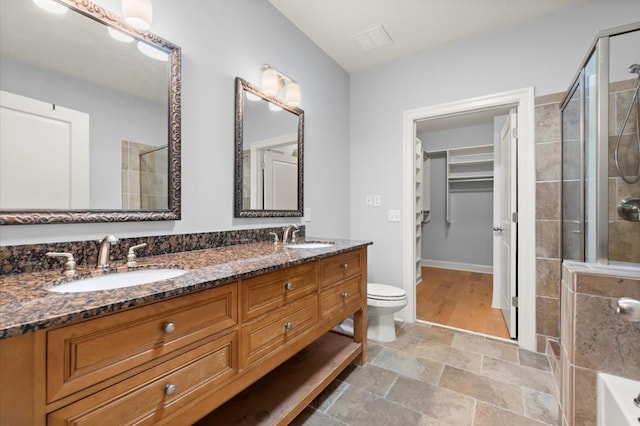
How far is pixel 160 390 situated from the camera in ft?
2.67

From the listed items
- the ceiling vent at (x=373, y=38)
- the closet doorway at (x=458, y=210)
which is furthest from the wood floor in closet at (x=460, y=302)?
the ceiling vent at (x=373, y=38)

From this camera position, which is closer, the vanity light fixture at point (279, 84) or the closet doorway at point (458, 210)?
the vanity light fixture at point (279, 84)

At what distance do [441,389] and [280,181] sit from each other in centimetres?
171

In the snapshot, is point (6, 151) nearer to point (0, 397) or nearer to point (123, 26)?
point (123, 26)

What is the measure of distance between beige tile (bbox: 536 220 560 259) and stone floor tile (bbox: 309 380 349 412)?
1.77 m

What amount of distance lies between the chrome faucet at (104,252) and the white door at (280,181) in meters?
1.01

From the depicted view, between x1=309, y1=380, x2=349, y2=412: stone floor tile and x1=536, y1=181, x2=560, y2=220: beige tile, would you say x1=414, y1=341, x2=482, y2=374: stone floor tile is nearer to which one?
x1=309, y1=380, x2=349, y2=412: stone floor tile

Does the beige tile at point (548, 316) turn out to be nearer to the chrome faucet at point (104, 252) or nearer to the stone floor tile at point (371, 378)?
the stone floor tile at point (371, 378)

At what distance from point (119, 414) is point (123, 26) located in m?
1.50

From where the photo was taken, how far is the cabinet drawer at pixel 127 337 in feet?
2.05

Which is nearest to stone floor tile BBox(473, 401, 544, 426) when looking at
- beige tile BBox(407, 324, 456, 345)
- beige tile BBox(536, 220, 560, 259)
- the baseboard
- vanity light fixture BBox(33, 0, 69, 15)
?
beige tile BBox(407, 324, 456, 345)

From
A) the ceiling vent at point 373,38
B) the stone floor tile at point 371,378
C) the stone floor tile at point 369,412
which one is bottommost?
the stone floor tile at point 369,412

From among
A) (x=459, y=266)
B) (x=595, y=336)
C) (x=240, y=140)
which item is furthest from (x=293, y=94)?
(x=459, y=266)

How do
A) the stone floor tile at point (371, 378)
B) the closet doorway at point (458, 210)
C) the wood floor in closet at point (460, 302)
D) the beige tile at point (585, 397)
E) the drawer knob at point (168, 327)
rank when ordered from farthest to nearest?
the closet doorway at point (458, 210) < the wood floor in closet at point (460, 302) < the stone floor tile at point (371, 378) < the beige tile at point (585, 397) < the drawer knob at point (168, 327)
